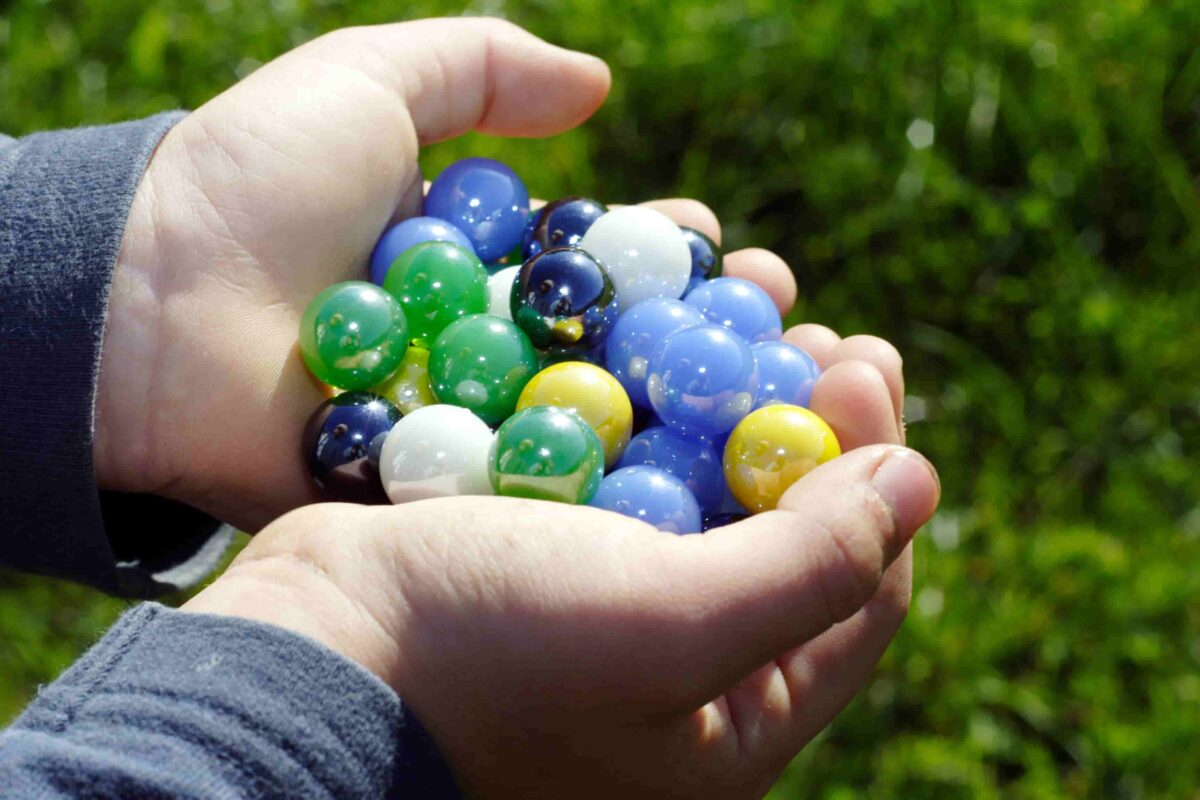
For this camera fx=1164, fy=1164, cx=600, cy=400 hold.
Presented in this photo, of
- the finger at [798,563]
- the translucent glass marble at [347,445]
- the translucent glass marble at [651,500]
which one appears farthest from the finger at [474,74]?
the finger at [798,563]

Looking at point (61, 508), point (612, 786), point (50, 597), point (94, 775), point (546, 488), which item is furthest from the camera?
point (50, 597)

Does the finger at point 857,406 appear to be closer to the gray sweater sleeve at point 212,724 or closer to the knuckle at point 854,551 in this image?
the knuckle at point 854,551

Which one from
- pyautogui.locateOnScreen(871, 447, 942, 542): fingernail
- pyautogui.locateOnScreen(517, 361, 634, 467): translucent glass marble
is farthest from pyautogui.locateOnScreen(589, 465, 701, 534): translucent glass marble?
pyautogui.locateOnScreen(871, 447, 942, 542): fingernail

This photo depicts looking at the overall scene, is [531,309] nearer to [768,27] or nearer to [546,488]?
[546,488]

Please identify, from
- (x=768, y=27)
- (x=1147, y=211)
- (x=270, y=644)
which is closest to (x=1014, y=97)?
(x=1147, y=211)

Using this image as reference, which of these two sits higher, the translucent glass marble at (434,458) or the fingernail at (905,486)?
the fingernail at (905,486)
